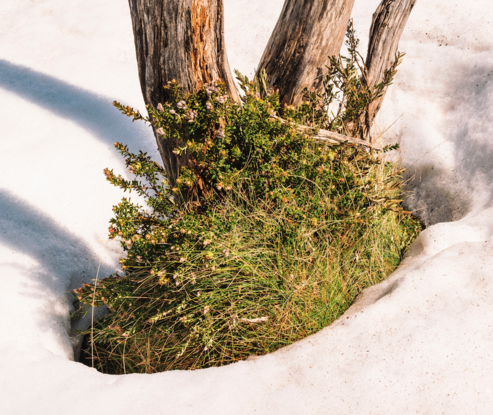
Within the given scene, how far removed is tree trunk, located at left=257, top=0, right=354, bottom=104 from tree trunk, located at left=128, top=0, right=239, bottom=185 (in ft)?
1.99

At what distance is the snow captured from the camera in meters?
1.81

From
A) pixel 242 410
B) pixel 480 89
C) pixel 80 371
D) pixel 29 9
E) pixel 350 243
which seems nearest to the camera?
pixel 242 410

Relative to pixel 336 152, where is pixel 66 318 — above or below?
below

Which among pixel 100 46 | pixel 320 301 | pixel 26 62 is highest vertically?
pixel 100 46

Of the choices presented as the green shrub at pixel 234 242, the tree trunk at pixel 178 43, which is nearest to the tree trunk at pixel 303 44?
the green shrub at pixel 234 242

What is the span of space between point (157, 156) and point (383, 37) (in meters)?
2.34

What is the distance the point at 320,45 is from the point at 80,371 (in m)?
2.56

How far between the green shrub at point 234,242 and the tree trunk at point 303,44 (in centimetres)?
30

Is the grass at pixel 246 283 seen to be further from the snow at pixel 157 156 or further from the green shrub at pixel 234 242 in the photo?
the snow at pixel 157 156

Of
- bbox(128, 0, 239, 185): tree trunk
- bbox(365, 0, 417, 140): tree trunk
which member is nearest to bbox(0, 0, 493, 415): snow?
bbox(365, 0, 417, 140): tree trunk

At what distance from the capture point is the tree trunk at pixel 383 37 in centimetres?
264

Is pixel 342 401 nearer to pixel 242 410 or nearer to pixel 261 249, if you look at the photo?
pixel 242 410

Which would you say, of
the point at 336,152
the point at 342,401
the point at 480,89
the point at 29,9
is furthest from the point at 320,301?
the point at 29,9

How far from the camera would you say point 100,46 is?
4941 mm
